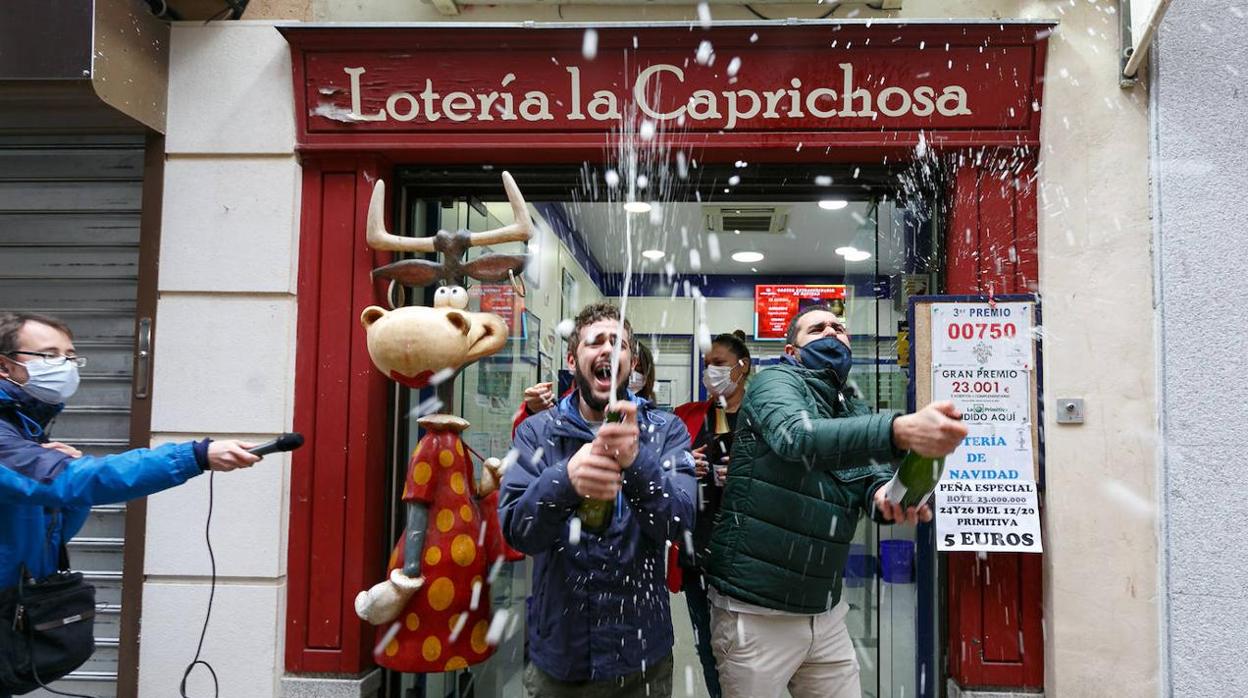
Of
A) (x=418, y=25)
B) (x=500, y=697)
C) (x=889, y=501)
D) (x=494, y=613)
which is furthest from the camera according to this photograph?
(x=500, y=697)

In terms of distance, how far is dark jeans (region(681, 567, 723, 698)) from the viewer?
3.88 m

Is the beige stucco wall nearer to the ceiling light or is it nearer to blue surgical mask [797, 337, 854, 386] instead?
blue surgical mask [797, 337, 854, 386]

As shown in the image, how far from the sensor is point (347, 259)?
5.00m

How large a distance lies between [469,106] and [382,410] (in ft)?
5.42

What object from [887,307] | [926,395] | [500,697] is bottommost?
[500,697]

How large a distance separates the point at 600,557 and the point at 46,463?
1814mm

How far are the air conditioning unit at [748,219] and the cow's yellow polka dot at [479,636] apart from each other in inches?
157

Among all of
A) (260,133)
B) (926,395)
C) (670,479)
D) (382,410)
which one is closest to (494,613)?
(382,410)

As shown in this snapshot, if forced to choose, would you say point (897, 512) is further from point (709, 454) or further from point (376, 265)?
point (376, 265)

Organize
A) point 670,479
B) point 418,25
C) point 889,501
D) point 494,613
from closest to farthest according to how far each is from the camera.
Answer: point 670,479, point 889,501, point 494,613, point 418,25

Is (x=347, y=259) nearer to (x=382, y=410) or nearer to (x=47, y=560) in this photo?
(x=382, y=410)

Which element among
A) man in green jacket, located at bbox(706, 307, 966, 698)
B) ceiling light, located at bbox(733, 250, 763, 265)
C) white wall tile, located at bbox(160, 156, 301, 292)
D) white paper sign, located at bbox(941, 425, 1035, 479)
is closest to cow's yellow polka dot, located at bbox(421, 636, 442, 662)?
man in green jacket, located at bbox(706, 307, 966, 698)

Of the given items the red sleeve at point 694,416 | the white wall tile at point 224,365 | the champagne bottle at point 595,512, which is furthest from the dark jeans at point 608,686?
the white wall tile at point 224,365

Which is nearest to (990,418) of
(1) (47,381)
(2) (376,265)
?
(2) (376,265)
